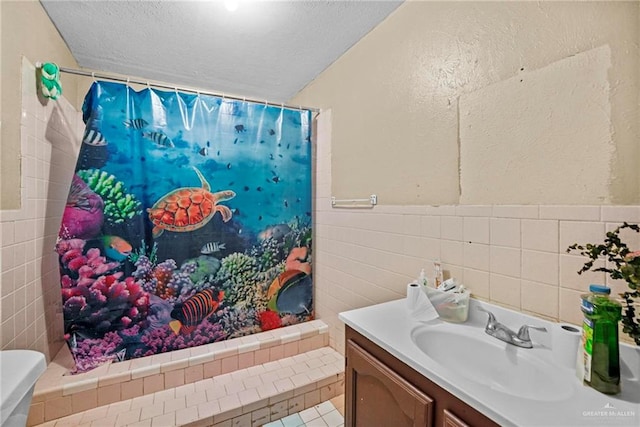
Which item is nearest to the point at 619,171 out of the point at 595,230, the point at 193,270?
the point at 595,230

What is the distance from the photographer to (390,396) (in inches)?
34.1

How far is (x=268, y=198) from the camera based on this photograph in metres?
2.03

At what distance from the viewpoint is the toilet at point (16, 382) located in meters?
0.72

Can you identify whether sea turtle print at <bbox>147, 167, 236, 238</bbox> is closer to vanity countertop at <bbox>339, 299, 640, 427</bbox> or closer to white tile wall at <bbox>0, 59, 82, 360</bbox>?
white tile wall at <bbox>0, 59, 82, 360</bbox>

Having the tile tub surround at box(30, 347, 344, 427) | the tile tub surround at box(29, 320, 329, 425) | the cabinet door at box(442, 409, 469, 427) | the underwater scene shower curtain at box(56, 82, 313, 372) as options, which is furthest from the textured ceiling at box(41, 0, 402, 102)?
the tile tub surround at box(30, 347, 344, 427)

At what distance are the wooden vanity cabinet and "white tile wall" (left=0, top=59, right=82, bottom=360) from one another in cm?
152

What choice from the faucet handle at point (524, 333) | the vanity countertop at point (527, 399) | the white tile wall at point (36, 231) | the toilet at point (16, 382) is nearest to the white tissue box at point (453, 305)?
the vanity countertop at point (527, 399)

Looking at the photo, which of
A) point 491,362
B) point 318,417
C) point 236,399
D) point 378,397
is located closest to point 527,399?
point 491,362

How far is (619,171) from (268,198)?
1759mm

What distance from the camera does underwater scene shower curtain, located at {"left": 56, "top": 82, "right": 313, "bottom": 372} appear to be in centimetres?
152

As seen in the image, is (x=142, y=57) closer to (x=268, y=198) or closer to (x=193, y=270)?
(x=268, y=198)

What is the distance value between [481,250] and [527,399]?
0.58m

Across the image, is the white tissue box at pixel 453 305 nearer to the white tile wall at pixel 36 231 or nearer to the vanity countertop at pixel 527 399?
the vanity countertop at pixel 527 399

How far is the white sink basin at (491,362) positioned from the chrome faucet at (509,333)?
0.02 metres
